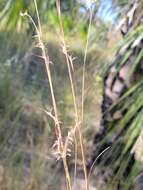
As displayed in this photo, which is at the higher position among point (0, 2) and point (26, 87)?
point (0, 2)

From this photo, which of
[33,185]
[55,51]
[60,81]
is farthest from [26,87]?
[33,185]

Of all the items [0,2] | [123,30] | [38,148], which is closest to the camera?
[123,30]

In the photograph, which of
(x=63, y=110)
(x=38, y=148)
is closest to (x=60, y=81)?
(x=63, y=110)

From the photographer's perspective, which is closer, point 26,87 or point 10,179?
point 10,179

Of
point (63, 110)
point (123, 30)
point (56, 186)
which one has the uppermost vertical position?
point (123, 30)

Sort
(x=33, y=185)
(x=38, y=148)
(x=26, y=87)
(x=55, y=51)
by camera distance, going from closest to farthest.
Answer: (x=33, y=185), (x=38, y=148), (x=26, y=87), (x=55, y=51)

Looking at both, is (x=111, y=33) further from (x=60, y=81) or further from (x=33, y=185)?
(x=60, y=81)
